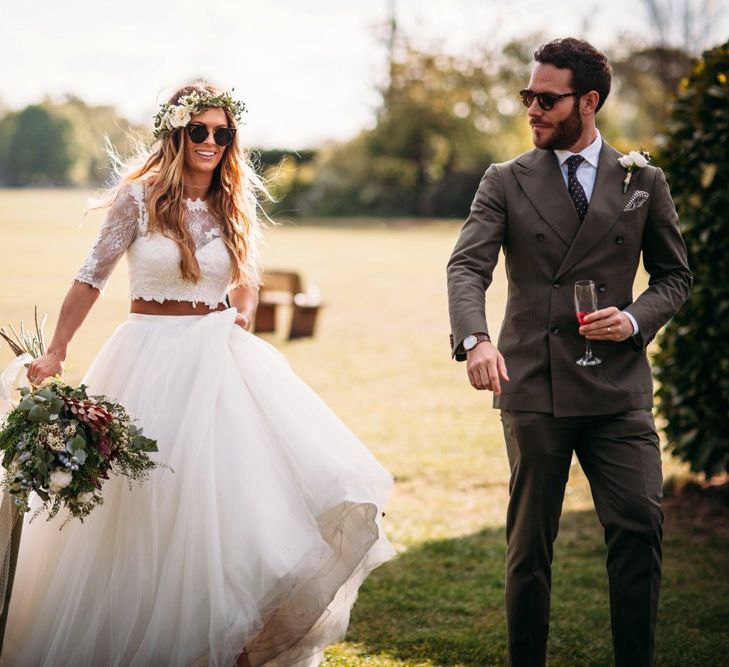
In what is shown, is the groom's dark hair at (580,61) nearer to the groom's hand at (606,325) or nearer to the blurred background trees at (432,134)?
the groom's hand at (606,325)

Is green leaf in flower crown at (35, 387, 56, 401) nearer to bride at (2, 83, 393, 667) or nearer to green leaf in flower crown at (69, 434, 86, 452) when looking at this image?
green leaf in flower crown at (69, 434, 86, 452)

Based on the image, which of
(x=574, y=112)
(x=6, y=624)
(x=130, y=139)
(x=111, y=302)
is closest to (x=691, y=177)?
(x=574, y=112)

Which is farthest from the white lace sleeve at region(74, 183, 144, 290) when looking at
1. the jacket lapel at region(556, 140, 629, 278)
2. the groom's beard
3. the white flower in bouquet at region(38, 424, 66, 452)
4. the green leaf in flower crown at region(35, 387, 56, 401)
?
the jacket lapel at region(556, 140, 629, 278)

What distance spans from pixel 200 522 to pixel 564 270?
5.86ft

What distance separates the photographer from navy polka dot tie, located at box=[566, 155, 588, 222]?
3.97m

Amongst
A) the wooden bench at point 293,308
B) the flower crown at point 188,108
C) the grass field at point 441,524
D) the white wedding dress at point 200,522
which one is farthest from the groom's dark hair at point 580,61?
the wooden bench at point 293,308

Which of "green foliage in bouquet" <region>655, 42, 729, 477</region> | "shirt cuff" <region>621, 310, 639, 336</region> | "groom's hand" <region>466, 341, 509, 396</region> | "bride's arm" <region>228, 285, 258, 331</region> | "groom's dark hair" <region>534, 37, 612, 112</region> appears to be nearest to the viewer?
"groom's hand" <region>466, 341, 509, 396</region>

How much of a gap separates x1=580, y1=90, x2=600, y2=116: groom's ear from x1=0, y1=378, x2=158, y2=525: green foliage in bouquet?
7.07ft

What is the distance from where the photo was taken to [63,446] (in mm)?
3672

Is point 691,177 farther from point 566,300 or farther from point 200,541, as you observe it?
point 200,541

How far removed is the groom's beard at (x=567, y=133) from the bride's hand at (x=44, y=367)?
2.23 meters

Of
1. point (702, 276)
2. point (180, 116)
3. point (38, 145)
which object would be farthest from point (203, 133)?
point (38, 145)

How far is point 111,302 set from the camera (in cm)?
2122

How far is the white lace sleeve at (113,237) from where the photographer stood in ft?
14.7
